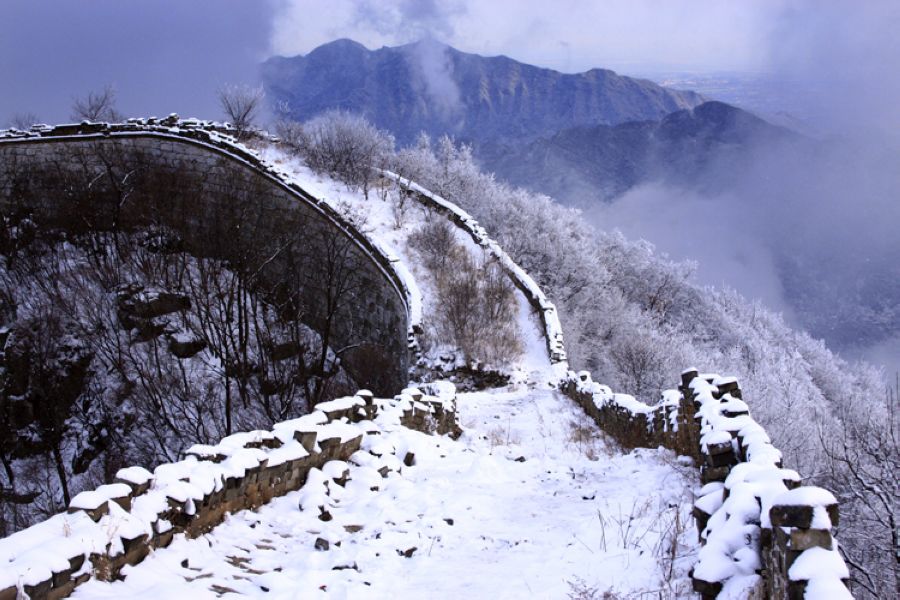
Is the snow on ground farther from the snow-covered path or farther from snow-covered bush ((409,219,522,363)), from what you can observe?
the snow-covered path

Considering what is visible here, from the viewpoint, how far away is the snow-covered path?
3.66 meters

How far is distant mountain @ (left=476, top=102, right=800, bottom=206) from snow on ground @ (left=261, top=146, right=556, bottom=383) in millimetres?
142530

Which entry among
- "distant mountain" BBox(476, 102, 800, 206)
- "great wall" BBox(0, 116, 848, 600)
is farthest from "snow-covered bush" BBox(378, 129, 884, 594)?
"distant mountain" BBox(476, 102, 800, 206)

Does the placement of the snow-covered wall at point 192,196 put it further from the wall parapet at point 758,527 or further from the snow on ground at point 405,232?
the wall parapet at point 758,527

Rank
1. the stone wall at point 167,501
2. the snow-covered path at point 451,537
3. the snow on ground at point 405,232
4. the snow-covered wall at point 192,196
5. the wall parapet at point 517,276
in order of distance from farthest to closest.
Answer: the snow-covered wall at point 192,196 < the wall parapet at point 517,276 < the snow on ground at point 405,232 < the snow-covered path at point 451,537 < the stone wall at point 167,501

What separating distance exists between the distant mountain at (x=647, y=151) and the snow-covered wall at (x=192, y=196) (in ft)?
468

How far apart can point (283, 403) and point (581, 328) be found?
1655 cm

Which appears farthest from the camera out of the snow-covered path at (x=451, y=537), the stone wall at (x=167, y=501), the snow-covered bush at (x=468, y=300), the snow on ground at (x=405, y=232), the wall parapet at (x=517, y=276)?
the snow-covered bush at (x=468, y=300)

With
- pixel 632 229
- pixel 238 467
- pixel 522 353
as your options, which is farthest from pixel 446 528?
pixel 632 229

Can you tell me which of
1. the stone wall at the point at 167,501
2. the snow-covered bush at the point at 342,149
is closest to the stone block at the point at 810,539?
the stone wall at the point at 167,501

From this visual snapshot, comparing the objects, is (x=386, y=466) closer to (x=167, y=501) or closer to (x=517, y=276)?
(x=167, y=501)

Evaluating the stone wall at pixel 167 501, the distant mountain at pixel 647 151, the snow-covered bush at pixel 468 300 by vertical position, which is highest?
the distant mountain at pixel 647 151

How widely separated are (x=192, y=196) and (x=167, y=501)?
21.7 meters

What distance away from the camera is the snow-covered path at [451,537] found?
3.66 metres
